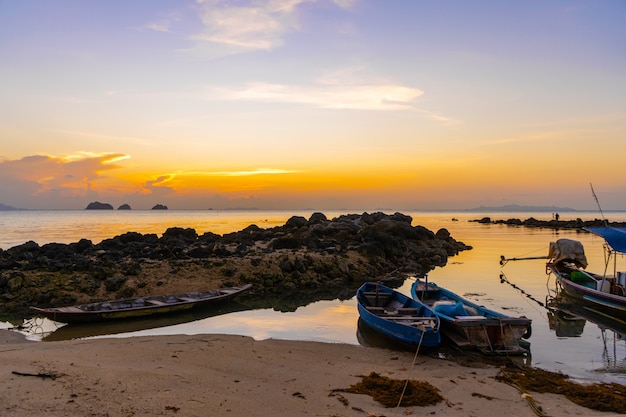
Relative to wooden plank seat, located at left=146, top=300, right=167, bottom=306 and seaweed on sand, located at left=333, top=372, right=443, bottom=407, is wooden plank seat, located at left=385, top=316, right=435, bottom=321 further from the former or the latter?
wooden plank seat, located at left=146, top=300, right=167, bottom=306

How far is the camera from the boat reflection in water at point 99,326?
15.0m

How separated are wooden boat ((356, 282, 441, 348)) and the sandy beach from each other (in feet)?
1.73

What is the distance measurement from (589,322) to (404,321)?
9.59 metres

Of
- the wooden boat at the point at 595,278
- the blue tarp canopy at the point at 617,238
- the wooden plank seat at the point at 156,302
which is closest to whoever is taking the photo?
the wooden plank seat at the point at 156,302

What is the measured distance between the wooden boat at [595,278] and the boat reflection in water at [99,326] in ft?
54.8

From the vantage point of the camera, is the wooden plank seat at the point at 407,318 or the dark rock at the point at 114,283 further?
the dark rock at the point at 114,283

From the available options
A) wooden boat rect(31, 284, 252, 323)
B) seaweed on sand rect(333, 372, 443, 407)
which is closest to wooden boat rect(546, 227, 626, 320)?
seaweed on sand rect(333, 372, 443, 407)

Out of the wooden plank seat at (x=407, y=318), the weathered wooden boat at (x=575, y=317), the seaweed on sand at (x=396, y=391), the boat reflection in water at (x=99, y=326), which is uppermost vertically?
the wooden plank seat at (x=407, y=318)

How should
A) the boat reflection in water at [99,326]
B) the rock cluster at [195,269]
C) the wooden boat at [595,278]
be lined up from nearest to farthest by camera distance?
the boat reflection in water at [99,326] < the wooden boat at [595,278] < the rock cluster at [195,269]

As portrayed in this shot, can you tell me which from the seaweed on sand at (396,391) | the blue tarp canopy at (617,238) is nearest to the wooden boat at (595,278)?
the blue tarp canopy at (617,238)

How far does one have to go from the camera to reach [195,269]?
23.7m

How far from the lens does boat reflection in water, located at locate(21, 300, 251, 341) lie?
592 inches

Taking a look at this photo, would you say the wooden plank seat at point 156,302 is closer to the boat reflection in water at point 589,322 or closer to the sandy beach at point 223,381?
the sandy beach at point 223,381

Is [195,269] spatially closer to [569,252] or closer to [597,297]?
[597,297]
